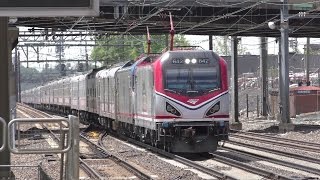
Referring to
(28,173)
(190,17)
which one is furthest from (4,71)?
(190,17)

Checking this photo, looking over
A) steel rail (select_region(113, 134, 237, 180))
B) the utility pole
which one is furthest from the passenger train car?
the utility pole

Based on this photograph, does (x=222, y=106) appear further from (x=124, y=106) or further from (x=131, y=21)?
(x=131, y=21)

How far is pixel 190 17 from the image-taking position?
102 ft

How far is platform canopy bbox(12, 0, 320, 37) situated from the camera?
1102 inches

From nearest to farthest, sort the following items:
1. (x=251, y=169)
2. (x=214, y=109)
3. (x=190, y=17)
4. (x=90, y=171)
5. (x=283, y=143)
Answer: (x=251, y=169) < (x=90, y=171) < (x=214, y=109) < (x=283, y=143) < (x=190, y=17)

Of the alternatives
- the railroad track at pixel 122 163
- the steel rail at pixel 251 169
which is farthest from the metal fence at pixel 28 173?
the steel rail at pixel 251 169

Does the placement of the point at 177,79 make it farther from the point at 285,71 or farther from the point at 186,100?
the point at 285,71

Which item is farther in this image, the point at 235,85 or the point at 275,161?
the point at 235,85

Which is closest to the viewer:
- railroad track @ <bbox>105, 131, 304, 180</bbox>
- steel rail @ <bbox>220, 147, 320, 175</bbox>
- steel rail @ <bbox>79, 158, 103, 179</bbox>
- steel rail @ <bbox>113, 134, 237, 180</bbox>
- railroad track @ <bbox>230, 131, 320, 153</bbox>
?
railroad track @ <bbox>105, 131, 304, 180</bbox>

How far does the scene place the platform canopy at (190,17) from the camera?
28.0 meters

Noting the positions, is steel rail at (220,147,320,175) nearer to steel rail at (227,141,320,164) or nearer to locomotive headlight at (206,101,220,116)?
steel rail at (227,141,320,164)

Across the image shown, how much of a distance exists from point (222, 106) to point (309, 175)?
165 inches

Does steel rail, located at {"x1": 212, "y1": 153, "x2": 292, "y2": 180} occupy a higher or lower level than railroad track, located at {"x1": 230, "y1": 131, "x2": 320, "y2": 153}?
higher

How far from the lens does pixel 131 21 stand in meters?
29.6
